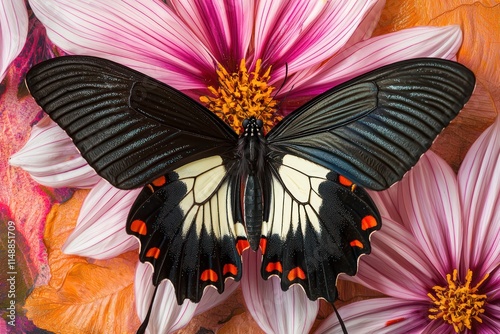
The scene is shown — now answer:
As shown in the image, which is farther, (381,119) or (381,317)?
(381,317)

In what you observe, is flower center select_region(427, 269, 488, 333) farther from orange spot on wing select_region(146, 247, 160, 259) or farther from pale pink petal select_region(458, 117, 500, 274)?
orange spot on wing select_region(146, 247, 160, 259)

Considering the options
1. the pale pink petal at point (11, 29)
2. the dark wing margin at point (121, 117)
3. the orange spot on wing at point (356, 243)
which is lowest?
the orange spot on wing at point (356, 243)

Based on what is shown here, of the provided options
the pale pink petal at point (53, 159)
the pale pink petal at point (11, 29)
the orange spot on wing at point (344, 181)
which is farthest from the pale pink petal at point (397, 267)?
the pale pink petal at point (11, 29)

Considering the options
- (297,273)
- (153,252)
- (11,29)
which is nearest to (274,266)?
(297,273)

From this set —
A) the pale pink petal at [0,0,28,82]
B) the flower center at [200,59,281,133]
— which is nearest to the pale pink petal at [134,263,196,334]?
the flower center at [200,59,281,133]

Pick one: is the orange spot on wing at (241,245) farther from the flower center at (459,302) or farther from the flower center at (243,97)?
the flower center at (459,302)

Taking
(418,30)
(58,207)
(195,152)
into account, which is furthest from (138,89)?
(418,30)

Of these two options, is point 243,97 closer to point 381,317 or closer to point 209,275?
point 209,275
